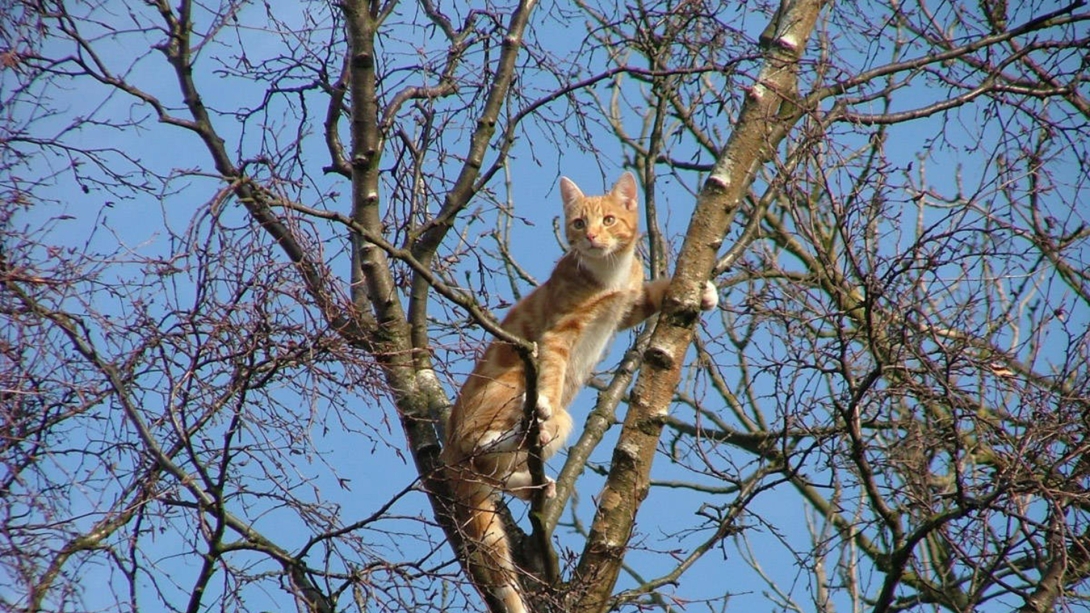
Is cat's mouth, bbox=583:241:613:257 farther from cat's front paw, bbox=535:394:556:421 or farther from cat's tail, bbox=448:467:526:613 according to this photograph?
cat's tail, bbox=448:467:526:613

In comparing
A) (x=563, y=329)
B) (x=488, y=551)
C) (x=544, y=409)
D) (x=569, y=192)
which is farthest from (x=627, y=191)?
(x=488, y=551)

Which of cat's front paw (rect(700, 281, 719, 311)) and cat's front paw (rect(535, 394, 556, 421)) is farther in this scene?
cat's front paw (rect(700, 281, 719, 311))

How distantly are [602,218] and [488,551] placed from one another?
8.87ft

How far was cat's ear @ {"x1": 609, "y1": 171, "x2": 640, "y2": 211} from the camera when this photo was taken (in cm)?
718

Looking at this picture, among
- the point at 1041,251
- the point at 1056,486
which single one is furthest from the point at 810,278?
the point at 1056,486

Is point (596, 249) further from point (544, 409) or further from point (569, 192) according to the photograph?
point (544, 409)

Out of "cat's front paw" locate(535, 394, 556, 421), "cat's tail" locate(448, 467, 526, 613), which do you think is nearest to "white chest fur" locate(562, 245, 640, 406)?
"cat's front paw" locate(535, 394, 556, 421)

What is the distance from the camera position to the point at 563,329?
6.31m

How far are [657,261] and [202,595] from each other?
3558 millimetres

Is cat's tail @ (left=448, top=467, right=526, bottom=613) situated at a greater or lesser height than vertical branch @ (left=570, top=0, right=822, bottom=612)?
lesser

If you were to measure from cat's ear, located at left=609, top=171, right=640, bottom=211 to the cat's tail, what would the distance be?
97.8 inches

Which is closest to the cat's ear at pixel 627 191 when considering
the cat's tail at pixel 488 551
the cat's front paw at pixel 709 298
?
the cat's front paw at pixel 709 298

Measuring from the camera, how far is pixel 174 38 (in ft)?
19.6

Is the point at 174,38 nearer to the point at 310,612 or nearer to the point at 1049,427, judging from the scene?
the point at 310,612
